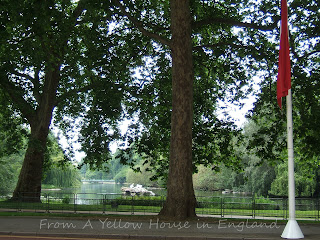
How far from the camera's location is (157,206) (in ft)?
70.2

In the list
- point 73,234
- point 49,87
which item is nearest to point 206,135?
point 49,87

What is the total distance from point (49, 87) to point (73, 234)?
1646cm

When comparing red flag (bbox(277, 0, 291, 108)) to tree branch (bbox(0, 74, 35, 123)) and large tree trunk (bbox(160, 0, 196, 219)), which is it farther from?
tree branch (bbox(0, 74, 35, 123))

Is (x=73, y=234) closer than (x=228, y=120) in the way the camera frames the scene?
Yes

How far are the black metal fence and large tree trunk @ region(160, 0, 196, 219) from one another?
241 inches

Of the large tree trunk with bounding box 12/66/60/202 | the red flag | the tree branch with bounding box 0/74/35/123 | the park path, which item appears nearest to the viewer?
the park path

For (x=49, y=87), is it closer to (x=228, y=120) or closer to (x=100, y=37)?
(x=100, y=37)

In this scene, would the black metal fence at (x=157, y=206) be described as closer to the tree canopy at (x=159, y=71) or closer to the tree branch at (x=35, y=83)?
the tree canopy at (x=159, y=71)

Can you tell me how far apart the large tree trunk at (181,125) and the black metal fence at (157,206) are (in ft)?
20.1

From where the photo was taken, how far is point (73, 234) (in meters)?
11.3

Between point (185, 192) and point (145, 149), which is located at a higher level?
point (145, 149)

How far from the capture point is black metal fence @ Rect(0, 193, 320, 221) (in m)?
20.9

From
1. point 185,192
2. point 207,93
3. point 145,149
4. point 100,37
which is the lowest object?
point 185,192

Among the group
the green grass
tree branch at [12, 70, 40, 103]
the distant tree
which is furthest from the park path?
tree branch at [12, 70, 40, 103]
